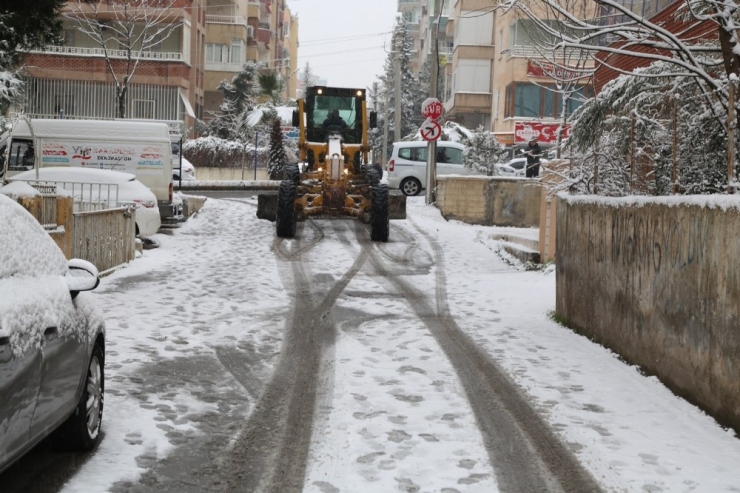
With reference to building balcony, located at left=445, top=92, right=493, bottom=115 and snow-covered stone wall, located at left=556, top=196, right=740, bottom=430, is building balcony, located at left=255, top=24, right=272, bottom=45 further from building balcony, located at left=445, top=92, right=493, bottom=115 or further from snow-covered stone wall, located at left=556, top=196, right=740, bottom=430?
snow-covered stone wall, located at left=556, top=196, right=740, bottom=430

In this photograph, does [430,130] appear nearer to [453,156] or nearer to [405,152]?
[405,152]

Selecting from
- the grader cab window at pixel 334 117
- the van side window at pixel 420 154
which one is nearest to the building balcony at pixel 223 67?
the van side window at pixel 420 154

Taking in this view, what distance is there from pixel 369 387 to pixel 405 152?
81.8 feet

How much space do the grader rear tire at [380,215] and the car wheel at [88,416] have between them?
13.9m

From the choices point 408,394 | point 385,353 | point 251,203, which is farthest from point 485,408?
point 251,203

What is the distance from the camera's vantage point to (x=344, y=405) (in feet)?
25.8

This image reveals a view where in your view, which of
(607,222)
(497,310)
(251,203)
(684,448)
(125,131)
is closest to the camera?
(684,448)

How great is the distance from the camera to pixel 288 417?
7523 mm

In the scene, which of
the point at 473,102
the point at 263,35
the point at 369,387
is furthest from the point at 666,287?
the point at 263,35

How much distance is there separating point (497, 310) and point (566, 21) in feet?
14.0

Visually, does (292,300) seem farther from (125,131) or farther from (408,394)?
(125,131)

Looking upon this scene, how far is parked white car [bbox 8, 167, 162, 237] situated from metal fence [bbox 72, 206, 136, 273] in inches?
54.8

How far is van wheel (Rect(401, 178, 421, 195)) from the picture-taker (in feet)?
109

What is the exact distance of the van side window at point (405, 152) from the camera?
33031 millimetres
